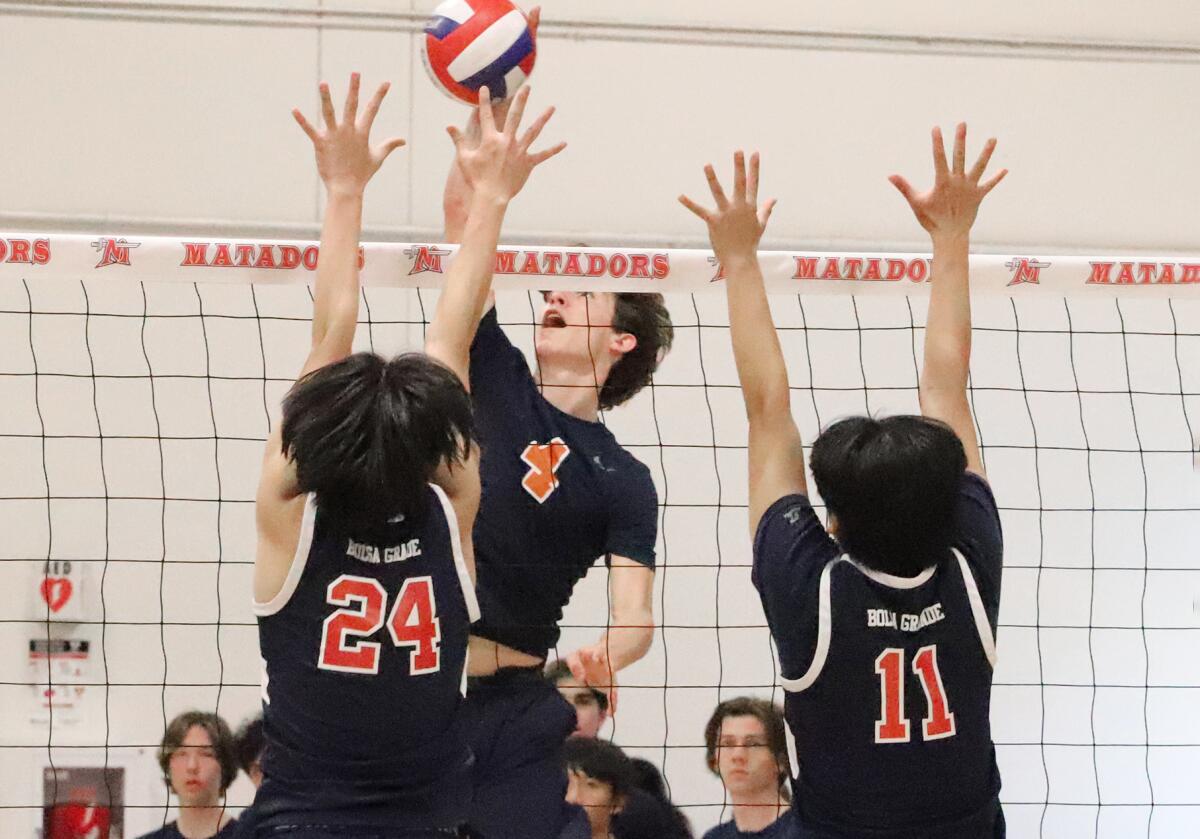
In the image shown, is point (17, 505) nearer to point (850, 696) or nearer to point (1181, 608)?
point (850, 696)

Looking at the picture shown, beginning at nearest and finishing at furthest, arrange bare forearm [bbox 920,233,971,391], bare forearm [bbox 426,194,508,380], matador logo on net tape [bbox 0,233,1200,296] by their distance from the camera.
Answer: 1. bare forearm [bbox 426,194,508,380]
2. bare forearm [bbox 920,233,971,391]
3. matador logo on net tape [bbox 0,233,1200,296]

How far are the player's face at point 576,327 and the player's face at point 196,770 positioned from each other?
7.80 feet

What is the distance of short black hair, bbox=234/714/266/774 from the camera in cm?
536

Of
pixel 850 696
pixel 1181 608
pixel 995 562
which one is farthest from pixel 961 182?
pixel 1181 608

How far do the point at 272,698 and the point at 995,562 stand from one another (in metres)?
1.32

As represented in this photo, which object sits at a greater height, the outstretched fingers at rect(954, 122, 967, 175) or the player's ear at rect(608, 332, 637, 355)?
the outstretched fingers at rect(954, 122, 967, 175)

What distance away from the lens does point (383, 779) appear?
2387mm

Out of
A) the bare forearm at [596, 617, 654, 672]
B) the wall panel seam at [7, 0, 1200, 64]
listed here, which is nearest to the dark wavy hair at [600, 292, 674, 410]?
the bare forearm at [596, 617, 654, 672]

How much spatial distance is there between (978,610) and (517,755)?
4.58 ft

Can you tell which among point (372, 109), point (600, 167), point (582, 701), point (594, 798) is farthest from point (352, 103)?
point (600, 167)

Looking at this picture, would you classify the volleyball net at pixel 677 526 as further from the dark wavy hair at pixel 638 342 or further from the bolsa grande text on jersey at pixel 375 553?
the bolsa grande text on jersey at pixel 375 553

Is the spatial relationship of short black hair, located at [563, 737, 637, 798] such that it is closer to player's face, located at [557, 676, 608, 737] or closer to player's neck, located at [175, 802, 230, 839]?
player's face, located at [557, 676, 608, 737]

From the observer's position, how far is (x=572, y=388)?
4074 millimetres

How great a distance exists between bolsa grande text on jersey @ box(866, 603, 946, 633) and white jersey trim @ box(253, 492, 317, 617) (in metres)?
0.97
